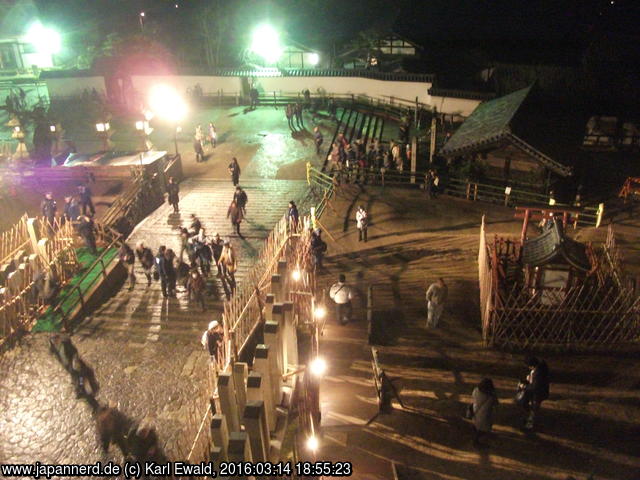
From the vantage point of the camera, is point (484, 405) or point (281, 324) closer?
point (484, 405)

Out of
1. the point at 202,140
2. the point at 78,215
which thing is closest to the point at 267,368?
the point at 78,215

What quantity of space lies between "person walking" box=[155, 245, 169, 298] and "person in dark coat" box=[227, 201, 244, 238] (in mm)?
3595

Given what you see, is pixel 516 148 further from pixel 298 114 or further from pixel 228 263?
pixel 298 114

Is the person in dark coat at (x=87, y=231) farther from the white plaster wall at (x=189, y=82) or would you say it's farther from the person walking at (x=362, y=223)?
the white plaster wall at (x=189, y=82)

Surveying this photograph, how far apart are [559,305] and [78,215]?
16099mm

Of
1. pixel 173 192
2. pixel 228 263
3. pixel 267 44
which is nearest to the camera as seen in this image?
pixel 228 263

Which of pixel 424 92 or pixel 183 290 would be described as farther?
pixel 424 92

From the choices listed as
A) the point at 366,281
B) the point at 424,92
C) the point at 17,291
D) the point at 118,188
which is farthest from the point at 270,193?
the point at 424,92

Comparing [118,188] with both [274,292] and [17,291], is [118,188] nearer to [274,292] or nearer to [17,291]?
[17,291]

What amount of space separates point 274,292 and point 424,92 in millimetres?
23775

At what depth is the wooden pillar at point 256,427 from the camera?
714cm

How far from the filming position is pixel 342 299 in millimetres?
12547

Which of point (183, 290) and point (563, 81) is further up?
point (563, 81)

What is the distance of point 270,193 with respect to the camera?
2216 centimetres
